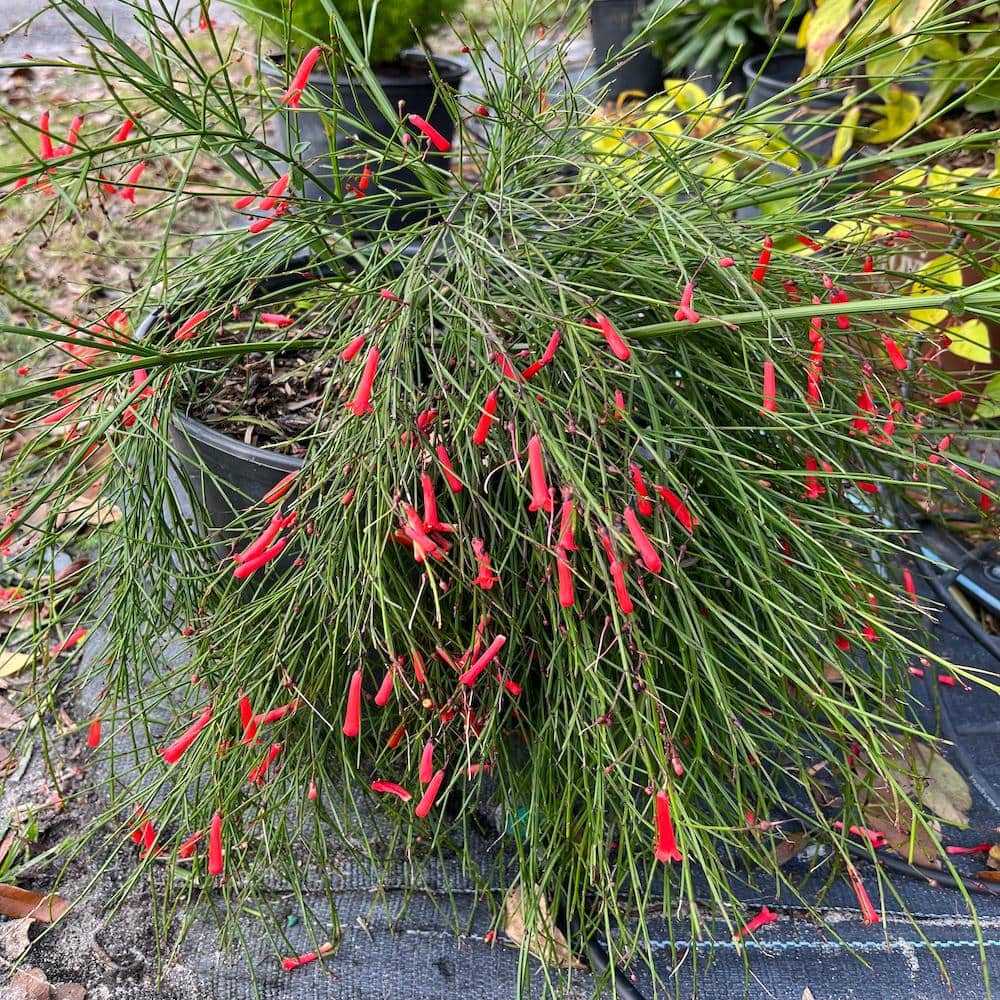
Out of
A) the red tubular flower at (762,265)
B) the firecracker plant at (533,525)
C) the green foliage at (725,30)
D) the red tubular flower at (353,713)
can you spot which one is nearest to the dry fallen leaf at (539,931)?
the firecracker plant at (533,525)

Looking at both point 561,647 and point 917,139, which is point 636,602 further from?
point 917,139

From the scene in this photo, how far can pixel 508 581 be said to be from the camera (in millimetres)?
980

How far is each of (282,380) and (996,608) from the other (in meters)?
1.17

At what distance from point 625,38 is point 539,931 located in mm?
3525

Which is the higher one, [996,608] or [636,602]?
[636,602]

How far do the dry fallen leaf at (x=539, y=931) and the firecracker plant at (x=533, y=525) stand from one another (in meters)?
0.03

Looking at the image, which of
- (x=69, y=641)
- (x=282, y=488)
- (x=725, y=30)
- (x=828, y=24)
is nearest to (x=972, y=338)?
(x=828, y=24)

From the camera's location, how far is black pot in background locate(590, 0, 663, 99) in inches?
141

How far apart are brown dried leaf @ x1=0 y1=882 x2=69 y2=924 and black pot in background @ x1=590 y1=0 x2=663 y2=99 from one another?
3327 mm

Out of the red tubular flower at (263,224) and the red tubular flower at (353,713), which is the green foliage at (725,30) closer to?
the red tubular flower at (263,224)

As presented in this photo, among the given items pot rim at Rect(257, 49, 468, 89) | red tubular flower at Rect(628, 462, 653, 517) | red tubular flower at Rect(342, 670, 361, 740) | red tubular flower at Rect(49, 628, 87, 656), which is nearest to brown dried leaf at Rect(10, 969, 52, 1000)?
red tubular flower at Rect(49, 628, 87, 656)

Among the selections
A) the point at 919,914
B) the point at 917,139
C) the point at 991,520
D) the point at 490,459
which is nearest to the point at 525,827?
the point at 490,459

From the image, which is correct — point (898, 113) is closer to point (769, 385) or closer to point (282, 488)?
point (769, 385)

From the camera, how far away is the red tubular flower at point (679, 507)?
844 millimetres
